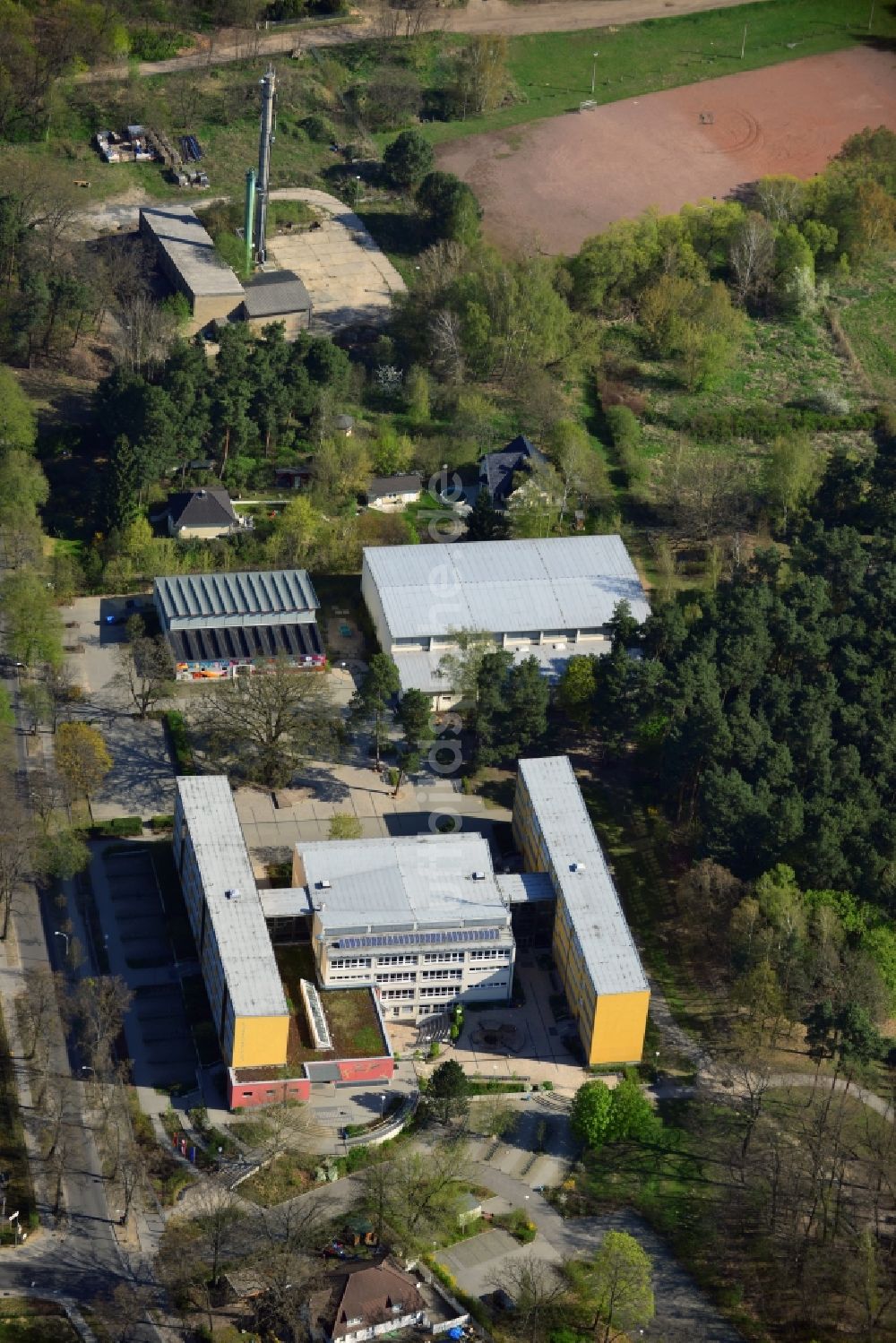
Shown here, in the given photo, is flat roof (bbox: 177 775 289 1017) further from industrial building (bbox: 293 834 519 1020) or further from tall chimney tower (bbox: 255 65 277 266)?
tall chimney tower (bbox: 255 65 277 266)

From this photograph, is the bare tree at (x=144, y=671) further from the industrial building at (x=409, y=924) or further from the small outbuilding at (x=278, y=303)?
the small outbuilding at (x=278, y=303)

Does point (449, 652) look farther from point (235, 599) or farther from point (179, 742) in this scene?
point (179, 742)

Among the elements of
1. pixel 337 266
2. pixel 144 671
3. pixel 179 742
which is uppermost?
pixel 337 266

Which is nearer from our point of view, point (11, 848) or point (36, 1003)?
point (36, 1003)

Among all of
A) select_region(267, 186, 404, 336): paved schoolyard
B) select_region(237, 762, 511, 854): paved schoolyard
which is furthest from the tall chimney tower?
select_region(237, 762, 511, 854): paved schoolyard

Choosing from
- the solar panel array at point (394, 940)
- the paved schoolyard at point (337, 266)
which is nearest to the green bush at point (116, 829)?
the solar panel array at point (394, 940)

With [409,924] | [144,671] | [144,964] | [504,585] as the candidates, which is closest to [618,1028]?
[409,924]
